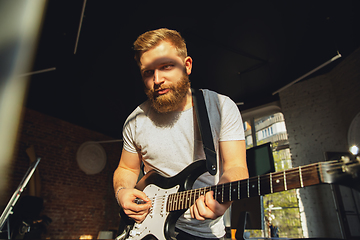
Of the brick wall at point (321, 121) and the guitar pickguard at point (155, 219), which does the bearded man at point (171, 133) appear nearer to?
the guitar pickguard at point (155, 219)

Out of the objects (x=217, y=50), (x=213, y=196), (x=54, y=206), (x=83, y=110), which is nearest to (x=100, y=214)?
(x=54, y=206)

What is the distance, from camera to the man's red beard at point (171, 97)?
4.47ft

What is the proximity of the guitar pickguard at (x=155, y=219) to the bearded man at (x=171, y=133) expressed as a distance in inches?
1.3

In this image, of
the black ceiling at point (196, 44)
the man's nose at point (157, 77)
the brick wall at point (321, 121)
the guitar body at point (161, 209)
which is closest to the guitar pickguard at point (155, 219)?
the guitar body at point (161, 209)

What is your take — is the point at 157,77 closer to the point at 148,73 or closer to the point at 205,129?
the point at 148,73

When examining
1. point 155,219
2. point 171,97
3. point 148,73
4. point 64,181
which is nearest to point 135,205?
point 155,219

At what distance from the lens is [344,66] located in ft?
17.2

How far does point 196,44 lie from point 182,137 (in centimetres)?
373

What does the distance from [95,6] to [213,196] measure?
12.4ft

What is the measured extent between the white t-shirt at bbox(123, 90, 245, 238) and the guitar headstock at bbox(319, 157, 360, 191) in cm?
57

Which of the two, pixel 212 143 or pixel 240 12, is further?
pixel 240 12

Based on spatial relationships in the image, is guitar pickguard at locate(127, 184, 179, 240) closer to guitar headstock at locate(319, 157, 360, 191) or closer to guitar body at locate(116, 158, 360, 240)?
guitar body at locate(116, 158, 360, 240)

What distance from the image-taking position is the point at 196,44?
184 inches

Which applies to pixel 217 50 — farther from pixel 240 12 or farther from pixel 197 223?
pixel 197 223
